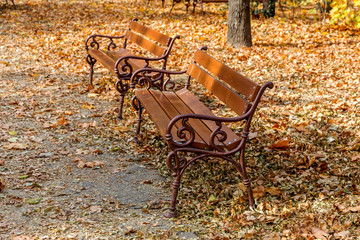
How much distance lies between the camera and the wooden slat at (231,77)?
3547mm

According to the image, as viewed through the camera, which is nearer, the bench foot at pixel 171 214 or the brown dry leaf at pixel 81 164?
the bench foot at pixel 171 214

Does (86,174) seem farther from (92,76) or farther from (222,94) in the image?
(92,76)

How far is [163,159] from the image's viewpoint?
4.63 metres

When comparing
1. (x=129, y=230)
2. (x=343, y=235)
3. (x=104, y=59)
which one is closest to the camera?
(x=343, y=235)

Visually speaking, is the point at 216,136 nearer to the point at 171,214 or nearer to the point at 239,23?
the point at 171,214

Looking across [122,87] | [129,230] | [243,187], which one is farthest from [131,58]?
[129,230]

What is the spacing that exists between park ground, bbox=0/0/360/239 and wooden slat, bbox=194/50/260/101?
91 cm

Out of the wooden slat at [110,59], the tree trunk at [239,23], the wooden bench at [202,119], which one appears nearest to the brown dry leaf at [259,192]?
the wooden bench at [202,119]

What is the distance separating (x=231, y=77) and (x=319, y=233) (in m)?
1.60

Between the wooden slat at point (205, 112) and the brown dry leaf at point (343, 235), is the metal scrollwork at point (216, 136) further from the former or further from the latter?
the brown dry leaf at point (343, 235)

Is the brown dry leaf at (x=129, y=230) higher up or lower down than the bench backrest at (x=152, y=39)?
lower down

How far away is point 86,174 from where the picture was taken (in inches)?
169

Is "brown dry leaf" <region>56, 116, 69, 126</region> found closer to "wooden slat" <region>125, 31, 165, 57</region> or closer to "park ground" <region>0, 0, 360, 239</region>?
"park ground" <region>0, 0, 360, 239</region>

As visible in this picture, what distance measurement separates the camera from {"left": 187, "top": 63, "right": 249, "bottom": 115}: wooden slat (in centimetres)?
366
